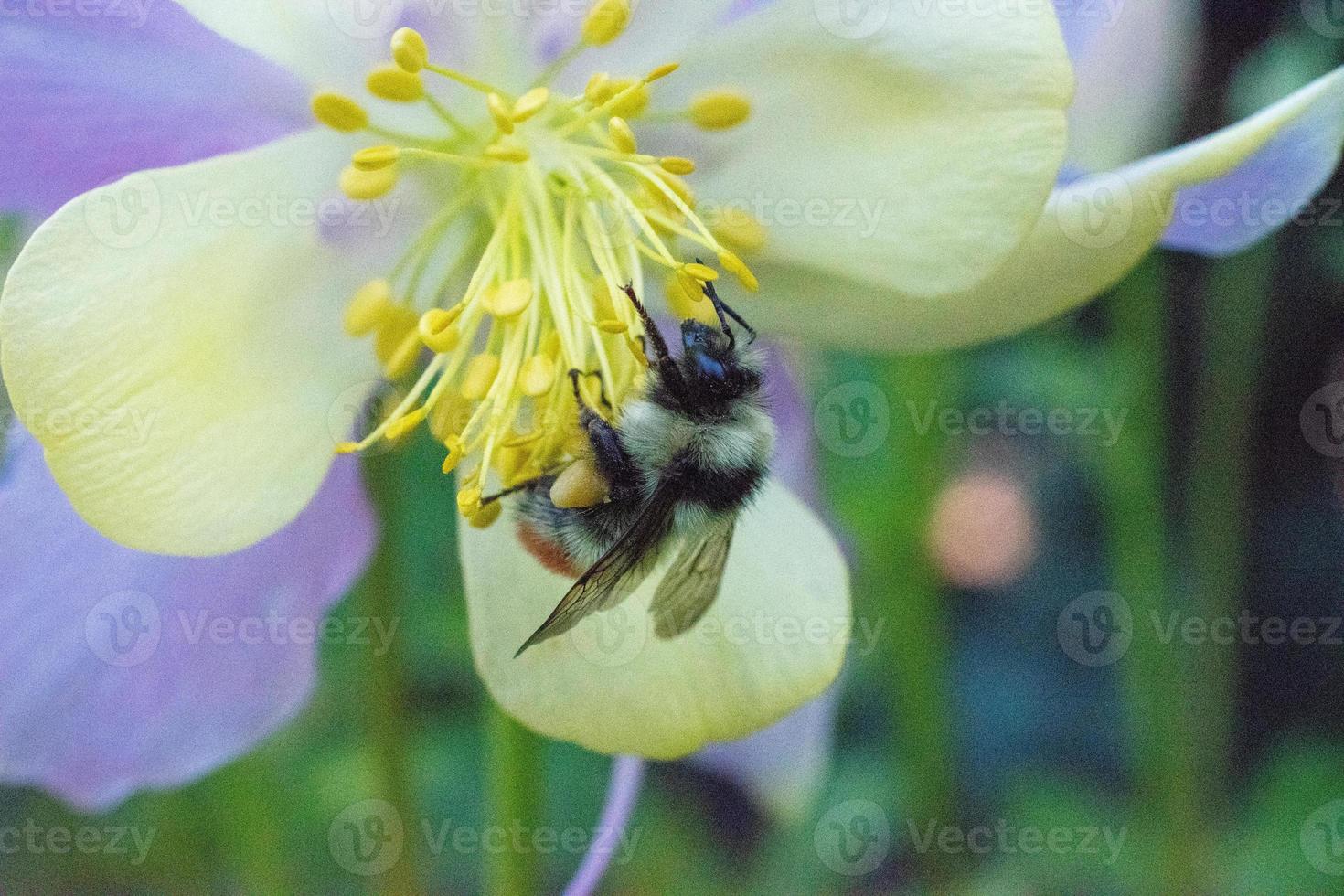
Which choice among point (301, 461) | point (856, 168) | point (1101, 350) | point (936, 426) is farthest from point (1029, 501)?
point (301, 461)

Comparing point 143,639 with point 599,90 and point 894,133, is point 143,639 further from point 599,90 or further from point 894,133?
point 894,133

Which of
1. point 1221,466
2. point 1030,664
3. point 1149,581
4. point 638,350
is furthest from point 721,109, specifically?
point 1030,664

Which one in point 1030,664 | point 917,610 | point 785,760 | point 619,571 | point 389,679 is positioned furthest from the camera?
point 1030,664

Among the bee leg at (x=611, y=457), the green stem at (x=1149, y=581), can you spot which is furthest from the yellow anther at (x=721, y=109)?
the green stem at (x=1149, y=581)

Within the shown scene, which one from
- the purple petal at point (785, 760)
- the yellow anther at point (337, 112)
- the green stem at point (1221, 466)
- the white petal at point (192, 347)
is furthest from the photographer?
the green stem at point (1221, 466)

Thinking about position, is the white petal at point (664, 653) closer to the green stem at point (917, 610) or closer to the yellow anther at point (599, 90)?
the yellow anther at point (599, 90)

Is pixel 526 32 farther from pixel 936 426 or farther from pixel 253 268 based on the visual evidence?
pixel 936 426

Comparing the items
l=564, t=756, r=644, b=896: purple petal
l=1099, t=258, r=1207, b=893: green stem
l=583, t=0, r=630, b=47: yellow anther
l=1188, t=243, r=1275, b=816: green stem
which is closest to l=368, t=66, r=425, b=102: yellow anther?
l=583, t=0, r=630, b=47: yellow anther
